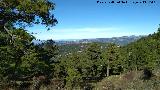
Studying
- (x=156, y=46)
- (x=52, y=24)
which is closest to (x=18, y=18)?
(x=52, y=24)

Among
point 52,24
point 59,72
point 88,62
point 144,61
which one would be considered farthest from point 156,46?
point 52,24

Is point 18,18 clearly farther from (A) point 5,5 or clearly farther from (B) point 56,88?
(B) point 56,88

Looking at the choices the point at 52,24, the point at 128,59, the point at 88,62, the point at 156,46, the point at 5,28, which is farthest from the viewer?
the point at 128,59

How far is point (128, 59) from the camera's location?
10156 cm

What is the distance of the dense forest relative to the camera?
54.6 feet

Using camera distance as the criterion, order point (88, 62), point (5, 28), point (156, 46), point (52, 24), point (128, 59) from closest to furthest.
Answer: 1. point (5, 28)
2. point (52, 24)
3. point (156, 46)
4. point (88, 62)
5. point (128, 59)

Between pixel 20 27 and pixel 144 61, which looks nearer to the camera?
pixel 20 27

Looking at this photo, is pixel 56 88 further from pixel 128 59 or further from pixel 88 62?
pixel 128 59

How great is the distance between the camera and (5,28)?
16.3 metres

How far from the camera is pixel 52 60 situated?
91.6 m

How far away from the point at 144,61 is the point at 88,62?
1661 centimetres

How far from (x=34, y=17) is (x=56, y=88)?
3835 millimetres

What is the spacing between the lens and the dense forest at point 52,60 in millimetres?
16656

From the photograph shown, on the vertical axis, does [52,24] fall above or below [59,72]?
above
